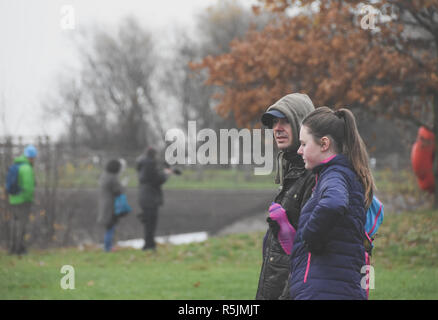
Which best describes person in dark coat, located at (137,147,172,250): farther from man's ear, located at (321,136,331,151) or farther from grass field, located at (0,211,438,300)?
man's ear, located at (321,136,331,151)

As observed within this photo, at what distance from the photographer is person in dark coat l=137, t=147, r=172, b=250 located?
433 inches

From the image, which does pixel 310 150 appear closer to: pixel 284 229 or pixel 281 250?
pixel 284 229

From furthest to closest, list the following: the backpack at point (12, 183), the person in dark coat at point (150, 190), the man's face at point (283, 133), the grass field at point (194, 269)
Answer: the person in dark coat at point (150, 190), the backpack at point (12, 183), the grass field at point (194, 269), the man's face at point (283, 133)

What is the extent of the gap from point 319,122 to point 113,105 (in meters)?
43.4

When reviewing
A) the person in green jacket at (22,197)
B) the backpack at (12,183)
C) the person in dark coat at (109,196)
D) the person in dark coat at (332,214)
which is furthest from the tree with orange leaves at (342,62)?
the person in dark coat at (332,214)

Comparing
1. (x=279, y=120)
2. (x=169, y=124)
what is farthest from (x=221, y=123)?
(x=279, y=120)

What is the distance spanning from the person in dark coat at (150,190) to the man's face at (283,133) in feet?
25.4

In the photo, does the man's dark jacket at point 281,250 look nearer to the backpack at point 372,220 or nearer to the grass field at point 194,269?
the backpack at point 372,220

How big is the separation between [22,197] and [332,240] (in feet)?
29.2

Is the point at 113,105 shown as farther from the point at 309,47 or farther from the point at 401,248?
the point at 401,248

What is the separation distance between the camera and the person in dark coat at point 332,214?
2803 mm

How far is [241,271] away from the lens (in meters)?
8.82

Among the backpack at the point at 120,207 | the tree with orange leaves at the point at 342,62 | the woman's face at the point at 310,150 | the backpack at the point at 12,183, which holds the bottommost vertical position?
the backpack at the point at 120,207
